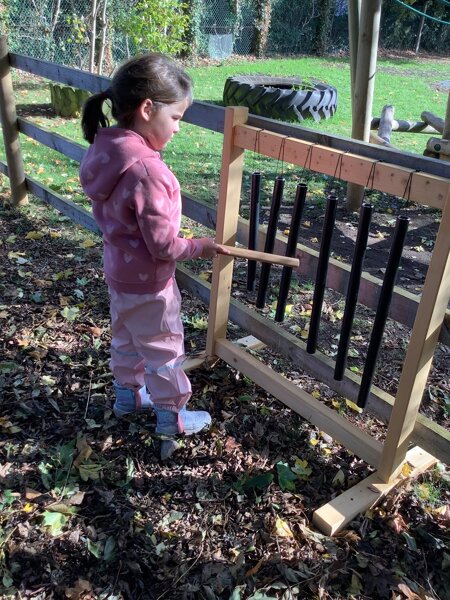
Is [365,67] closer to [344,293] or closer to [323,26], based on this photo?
[344,293]

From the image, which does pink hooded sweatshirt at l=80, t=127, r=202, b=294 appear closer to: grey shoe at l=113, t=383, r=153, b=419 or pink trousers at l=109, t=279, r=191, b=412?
pink trousers at l=109, t=279, r=191, b=412

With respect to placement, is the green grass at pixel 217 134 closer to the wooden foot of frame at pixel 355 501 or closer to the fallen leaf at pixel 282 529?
the wooden foot of frame at pixel 355 501

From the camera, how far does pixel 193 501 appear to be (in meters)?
2.54

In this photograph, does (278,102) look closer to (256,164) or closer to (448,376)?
(256,164)

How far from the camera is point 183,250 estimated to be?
90.9 inches

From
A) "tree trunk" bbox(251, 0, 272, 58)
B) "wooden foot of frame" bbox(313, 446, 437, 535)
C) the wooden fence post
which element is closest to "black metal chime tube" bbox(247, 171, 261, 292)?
"wooden foot of frame" bbox(313, 446, 437, 535)

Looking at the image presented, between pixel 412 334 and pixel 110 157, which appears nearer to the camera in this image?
pixel 110 157

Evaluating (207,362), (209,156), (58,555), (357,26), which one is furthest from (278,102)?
(58,555)

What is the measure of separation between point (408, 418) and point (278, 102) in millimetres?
8523

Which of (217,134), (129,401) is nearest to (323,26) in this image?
(217,134)

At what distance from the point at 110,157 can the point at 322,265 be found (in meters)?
1.09

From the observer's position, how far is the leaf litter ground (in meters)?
2.18

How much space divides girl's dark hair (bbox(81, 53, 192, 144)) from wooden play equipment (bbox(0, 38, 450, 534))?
0.56 metres

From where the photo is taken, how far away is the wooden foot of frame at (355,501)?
2395mm
